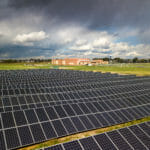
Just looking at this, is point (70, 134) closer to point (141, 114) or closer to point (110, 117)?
point (110, 117)

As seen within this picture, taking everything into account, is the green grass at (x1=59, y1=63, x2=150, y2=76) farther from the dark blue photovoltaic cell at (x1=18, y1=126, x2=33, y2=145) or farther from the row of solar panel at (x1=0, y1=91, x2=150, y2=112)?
the dark blue photovoltaic cell at (x1=18, y1=126, x2=33, y2=145)

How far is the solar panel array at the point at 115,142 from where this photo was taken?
6.69 m

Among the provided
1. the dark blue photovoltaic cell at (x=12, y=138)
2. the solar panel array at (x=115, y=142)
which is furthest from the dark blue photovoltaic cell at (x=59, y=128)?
the solar panel array at (x=115, y=142)

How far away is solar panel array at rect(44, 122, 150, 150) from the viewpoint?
6691mm

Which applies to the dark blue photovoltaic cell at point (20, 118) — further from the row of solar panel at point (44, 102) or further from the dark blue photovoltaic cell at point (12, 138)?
the row of solar panel at point (44, 102)

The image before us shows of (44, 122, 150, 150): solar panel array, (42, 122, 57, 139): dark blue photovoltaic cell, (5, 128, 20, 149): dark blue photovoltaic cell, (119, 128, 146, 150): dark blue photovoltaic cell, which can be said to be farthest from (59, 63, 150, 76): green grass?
(5, 128, 20, 149): dark blue photovoltaic cell

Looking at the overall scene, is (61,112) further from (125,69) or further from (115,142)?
(125,69)

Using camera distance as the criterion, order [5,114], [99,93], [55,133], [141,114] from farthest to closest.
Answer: [99,93], [141,114], [5,114], [55,133]

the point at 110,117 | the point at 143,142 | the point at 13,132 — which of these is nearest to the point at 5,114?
the point at 13,132

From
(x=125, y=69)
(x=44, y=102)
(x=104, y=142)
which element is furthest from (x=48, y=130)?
(x=125, y=69)

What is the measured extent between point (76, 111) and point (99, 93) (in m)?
7.12

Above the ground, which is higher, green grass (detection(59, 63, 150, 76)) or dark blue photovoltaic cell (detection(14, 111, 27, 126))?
dark blue photovoltaic cell (detection(14, 111, 27, 126))

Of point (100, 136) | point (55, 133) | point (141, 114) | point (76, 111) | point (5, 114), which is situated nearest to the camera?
point (100, 136)

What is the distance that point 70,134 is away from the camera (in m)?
9.99
